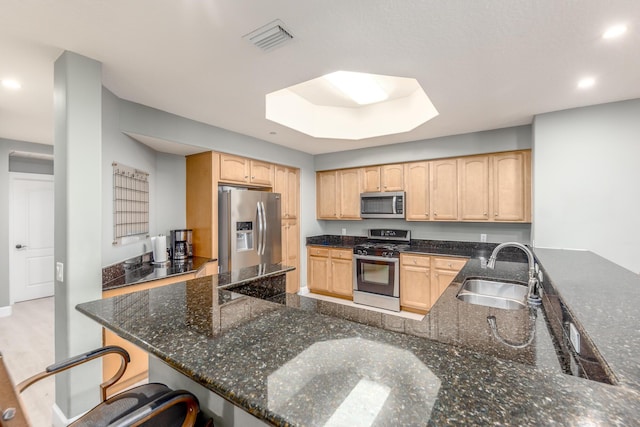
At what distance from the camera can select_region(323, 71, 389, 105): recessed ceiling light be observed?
9.86 ft

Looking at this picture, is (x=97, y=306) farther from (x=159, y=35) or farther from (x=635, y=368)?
(x=635, y=368)

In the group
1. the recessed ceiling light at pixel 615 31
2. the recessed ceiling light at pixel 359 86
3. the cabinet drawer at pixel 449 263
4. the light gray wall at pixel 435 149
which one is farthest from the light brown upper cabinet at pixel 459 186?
the recessed ceiling light at pixel 615 31

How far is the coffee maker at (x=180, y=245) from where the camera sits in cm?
335

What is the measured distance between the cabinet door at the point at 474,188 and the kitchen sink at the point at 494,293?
68.7 inches

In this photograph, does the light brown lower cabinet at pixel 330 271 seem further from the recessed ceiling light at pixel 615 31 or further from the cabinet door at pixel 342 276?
the recessed ceiling light at pixel 615 31

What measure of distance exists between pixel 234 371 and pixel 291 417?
244mm

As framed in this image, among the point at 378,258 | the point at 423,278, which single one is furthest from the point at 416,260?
the point at 378,258

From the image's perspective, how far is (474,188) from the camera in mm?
3738

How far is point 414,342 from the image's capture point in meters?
0.89

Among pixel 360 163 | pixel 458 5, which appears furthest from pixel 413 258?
pixel 458 5

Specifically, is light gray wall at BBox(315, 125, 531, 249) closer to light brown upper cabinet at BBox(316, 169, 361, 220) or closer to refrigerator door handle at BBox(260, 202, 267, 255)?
light brown upper cabinet at BBox(316, 169, 361, 220)

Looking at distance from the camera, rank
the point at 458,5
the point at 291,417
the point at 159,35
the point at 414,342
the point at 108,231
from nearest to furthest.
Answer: the point at 291,417 → the point at 414,342 → the point at 458,5 → the point at 159,35 → the point at 108,231

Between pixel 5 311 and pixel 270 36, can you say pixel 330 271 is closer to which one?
pixel 270 36

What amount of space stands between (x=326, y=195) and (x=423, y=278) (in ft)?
6.94
